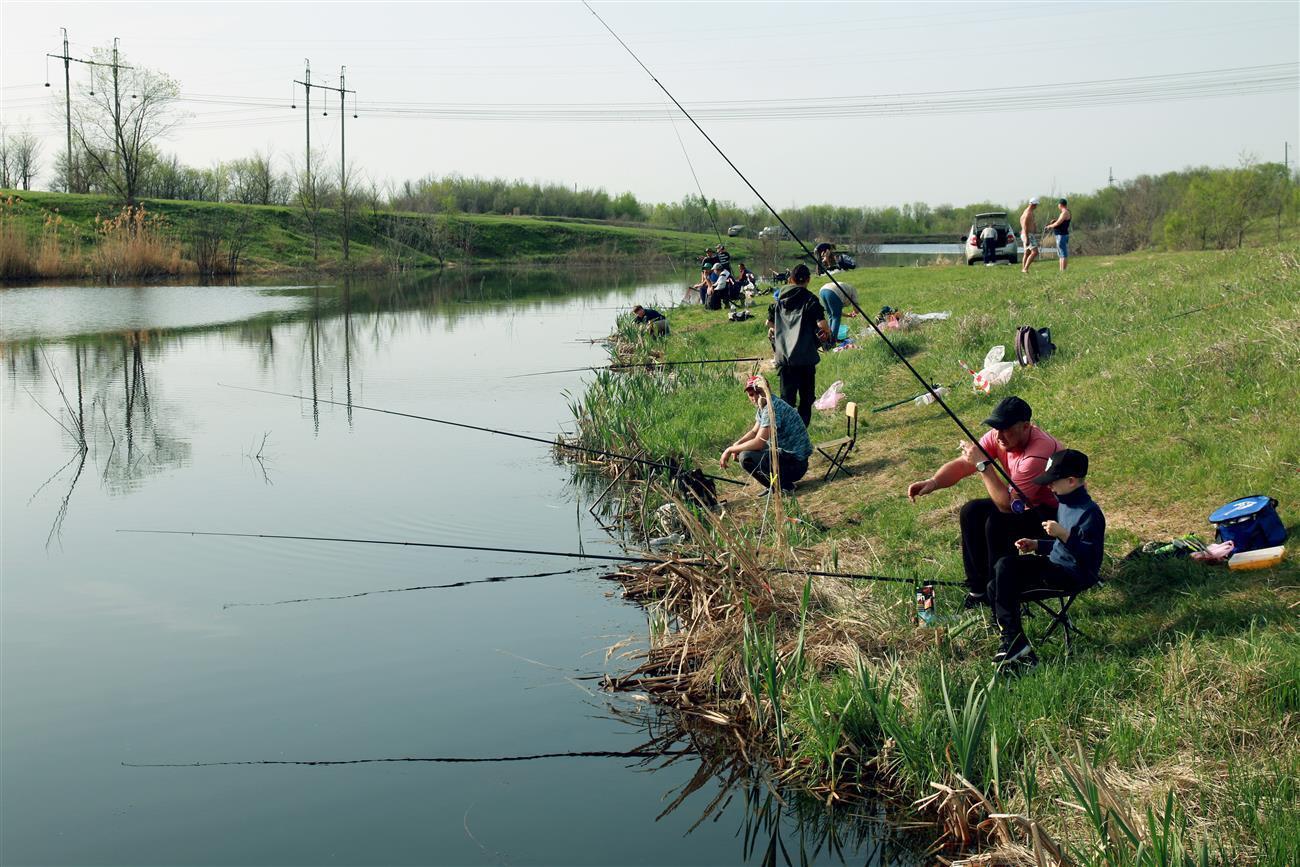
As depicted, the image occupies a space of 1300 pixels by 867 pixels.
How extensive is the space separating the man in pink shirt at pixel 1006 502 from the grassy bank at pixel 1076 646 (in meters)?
0.33

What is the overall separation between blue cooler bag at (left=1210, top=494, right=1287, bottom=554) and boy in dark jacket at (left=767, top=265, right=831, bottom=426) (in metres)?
4.74

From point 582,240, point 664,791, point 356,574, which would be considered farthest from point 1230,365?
point 582,240

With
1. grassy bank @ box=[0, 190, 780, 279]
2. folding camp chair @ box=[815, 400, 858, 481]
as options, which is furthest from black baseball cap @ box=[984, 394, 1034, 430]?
grassy bank @ box=[0, 190, 780, 279]

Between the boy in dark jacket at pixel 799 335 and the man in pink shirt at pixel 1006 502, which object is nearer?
the man in pink shirt at pixel 1006 502

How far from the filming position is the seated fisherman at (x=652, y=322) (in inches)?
768

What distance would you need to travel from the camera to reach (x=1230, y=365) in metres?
8.58

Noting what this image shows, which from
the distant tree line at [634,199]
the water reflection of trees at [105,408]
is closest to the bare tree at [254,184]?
the distant tree line at [634,199]

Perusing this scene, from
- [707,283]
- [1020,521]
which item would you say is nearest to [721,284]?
[707,283]

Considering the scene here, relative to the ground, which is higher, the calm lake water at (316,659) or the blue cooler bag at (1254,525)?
the blue cooler bag at (1254,525)

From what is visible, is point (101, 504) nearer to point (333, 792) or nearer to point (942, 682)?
point (333, 792)

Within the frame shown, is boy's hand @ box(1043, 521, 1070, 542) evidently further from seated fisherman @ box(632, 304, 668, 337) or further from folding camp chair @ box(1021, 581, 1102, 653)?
seated fisherman @ box(632, 304, 668, 337)

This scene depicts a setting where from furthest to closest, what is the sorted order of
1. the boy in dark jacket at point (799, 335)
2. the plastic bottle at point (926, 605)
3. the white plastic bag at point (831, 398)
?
the white plastic bag at point (831, 398) < the boy in dark jacket at point (799, 335) < the plastic bottle at point (926, 605)

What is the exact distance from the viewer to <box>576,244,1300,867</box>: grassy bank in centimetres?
441

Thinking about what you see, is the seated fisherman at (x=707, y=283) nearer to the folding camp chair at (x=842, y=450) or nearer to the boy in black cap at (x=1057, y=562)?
the folding camp chair at (x=842, y=450)
